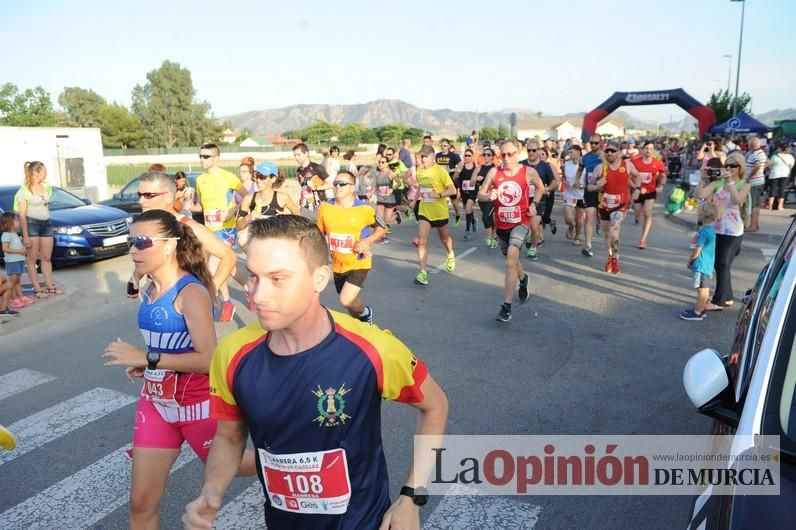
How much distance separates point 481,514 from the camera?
3.65 metres

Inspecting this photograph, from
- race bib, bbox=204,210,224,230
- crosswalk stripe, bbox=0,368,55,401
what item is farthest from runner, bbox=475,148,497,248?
crosswalk stripe, bbox=0,368,55,401

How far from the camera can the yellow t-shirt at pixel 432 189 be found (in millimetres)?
10188

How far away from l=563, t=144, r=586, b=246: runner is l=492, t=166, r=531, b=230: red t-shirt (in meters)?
4.74

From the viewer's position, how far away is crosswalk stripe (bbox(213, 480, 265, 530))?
364cm

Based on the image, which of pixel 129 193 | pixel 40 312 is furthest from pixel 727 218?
pixel 129 193

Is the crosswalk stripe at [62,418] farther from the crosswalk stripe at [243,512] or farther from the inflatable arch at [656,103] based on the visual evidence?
the inflatable arch at [656,103]

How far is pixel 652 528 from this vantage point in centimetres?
346

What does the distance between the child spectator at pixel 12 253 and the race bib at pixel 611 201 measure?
915cm

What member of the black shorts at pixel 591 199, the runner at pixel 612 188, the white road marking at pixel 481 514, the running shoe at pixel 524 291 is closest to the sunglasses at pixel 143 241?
the white road marking at pixel 481 514

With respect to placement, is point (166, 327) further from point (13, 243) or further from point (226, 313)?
point (13, 243)

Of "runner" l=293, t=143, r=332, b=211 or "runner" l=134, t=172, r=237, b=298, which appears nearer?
"runner" l=134, t=172, r=237, b=298

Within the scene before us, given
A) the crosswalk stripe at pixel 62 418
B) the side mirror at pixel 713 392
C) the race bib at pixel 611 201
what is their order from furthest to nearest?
the race bib at pixel 611 201
the crosswalk stripe at pixel 62 418
the side mirror at pixel 713 392

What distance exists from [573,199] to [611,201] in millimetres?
2236

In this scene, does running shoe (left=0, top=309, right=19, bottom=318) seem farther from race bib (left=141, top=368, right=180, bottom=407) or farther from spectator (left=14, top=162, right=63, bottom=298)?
race bib (left=141, top=368, right=180, bottom=407)
